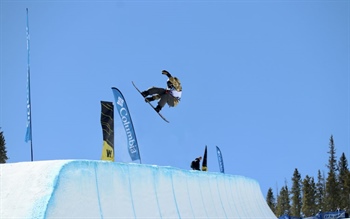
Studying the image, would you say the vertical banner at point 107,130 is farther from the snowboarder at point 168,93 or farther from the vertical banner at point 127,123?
the snowboarder at point 168,93

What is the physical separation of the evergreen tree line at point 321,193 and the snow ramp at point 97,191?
215ft

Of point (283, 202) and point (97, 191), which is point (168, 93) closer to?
point (97, 191)

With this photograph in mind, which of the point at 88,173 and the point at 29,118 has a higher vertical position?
the point at 29,118

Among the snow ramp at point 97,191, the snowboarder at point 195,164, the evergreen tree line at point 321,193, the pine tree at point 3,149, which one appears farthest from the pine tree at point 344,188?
the snow ramp at point 97,191

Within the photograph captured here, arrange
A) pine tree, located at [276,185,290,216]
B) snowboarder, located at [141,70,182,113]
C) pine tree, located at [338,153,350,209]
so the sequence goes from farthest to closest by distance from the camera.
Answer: pine tree, located at [276,185,290,216]
pine tree, located at [338,153,350,209]
snowboarder, located at [141,70,182,113]

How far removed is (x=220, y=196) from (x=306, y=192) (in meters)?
67.1

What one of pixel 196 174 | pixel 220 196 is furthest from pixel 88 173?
pixel 220 196

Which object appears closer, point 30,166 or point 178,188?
point 30,166

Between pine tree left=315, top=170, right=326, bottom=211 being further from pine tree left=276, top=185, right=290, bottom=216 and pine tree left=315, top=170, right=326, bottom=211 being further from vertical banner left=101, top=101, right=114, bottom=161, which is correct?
vertical banner left=101, top=101, right=114, bottom=161

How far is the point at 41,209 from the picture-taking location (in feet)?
28.9

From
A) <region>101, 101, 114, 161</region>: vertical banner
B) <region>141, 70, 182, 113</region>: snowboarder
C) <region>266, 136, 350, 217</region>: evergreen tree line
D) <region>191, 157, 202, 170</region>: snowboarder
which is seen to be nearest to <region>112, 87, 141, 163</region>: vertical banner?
<region>141, 70, 182, 113</region>: snowboarder

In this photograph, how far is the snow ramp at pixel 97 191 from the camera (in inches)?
362

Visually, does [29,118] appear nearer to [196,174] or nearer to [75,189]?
[196,174]

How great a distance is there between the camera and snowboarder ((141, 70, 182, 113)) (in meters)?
20.7
